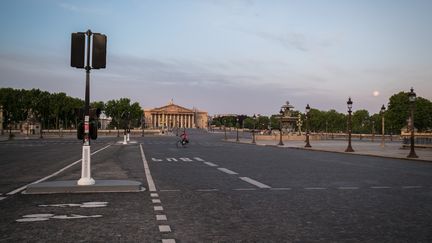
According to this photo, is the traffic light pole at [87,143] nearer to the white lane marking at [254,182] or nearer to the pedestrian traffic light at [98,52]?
the pedestrian traffic light at [98,52]

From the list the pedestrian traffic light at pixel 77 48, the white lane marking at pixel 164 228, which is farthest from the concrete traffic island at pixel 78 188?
the white lane marking at pixel 164 228

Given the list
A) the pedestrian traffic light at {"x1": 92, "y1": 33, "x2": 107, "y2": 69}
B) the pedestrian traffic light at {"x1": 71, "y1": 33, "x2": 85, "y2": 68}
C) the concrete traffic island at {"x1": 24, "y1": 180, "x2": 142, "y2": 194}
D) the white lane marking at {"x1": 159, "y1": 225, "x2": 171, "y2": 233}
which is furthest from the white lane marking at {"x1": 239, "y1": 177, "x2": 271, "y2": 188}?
the white lane marking at {"x1": 159, "y1": 225, "x2": 171, "y2": 233}

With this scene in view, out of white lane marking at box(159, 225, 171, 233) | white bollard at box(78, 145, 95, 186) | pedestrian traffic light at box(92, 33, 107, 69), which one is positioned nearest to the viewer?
white lane marking at box(159, 225, 171, 233)

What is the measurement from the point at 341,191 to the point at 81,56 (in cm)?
847

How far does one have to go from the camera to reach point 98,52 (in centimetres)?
1347

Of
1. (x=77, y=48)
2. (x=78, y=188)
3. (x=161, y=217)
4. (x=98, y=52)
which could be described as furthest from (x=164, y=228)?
(x=77, y=48)

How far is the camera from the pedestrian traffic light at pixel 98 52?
44.1ft

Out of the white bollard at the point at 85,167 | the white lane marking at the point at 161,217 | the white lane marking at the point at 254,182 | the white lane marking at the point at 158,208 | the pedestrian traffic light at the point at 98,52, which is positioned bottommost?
the white lane marking at the point at 254,182

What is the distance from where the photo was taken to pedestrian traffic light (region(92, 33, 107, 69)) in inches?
529

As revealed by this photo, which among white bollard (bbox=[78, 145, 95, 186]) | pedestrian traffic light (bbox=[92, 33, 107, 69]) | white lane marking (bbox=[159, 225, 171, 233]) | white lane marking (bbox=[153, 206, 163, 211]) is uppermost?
pedestrian traffic light (bbox=[92, 33, 107, 69])

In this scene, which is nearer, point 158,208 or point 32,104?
point 158,208

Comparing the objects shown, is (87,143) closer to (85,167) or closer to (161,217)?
(85,167)

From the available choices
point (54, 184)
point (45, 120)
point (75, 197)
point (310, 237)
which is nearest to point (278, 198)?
point (310, 237)

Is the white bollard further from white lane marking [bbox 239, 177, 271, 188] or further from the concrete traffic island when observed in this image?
white lane marking [bbox 239, 177, 271, 188]
